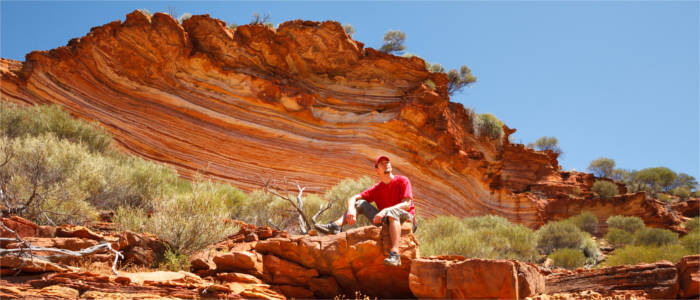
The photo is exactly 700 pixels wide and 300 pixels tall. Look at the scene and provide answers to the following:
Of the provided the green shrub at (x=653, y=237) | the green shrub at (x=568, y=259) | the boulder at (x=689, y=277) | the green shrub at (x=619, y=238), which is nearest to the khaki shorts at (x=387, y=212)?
the boulder at (x=689, y=277)

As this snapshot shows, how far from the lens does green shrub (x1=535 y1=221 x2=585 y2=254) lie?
1562 cm

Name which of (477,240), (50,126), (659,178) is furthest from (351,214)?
(659,178)

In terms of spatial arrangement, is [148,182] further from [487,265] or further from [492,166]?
[492,166]

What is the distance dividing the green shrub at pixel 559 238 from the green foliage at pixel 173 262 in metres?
13.4

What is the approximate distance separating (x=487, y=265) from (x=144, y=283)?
11.5ft

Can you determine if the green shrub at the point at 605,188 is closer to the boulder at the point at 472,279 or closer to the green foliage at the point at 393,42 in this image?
the green foliage at the point at 393,42

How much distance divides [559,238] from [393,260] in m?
14.0

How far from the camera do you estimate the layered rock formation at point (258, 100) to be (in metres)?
15.5

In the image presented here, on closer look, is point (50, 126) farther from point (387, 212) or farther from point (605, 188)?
point (605, 188)

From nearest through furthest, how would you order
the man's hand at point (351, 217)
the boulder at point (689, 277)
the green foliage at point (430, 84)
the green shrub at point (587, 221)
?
the boulder at point (689, 277), the man's hand at point (351, 217), the green foliage at point (430, 84), the green shrub at point (587, 221)

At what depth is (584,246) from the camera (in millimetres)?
15422

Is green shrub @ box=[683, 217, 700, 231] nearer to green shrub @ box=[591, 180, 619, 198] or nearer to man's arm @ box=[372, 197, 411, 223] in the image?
green shrub @ box=[591, 180, 619, 198]

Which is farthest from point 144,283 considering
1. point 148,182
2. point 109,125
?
point 109,125

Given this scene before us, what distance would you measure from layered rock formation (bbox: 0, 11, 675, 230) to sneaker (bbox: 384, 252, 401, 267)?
1171 centimetres
